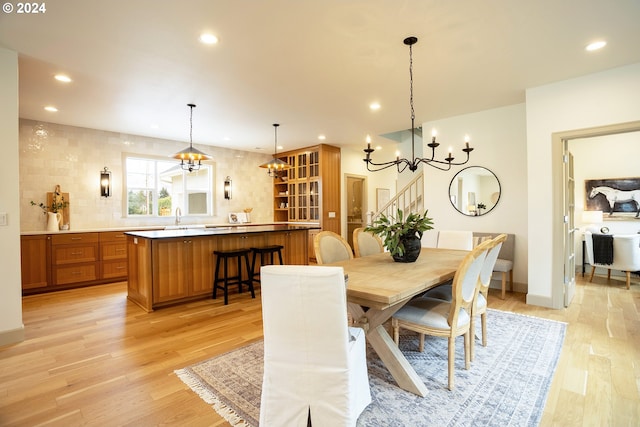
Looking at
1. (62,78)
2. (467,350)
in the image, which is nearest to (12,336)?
(62,78)

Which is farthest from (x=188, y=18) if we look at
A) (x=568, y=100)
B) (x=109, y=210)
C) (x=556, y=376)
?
(x=109, y=210)

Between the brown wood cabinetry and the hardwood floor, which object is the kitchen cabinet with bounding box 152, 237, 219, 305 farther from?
the brown wood cabinetry

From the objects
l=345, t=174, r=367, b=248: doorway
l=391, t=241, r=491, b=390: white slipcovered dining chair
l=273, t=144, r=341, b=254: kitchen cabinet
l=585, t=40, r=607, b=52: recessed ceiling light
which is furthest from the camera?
l=345, t=174, r=367, b=248: doorway

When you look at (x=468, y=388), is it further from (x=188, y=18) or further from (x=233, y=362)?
(x=188, y=18)

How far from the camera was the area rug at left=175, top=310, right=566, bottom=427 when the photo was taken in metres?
1.79

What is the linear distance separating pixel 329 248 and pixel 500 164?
3.25m

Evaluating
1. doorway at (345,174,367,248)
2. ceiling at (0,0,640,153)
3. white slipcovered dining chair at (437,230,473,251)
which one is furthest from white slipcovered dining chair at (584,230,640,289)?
doorway at (345,174,367,248)

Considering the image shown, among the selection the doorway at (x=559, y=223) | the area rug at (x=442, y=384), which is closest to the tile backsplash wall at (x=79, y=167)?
the area rug at (x=442, y=384)

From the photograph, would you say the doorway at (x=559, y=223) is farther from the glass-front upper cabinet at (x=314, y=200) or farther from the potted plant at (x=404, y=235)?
the glass-front upper cabinet at (x=314, y=200)

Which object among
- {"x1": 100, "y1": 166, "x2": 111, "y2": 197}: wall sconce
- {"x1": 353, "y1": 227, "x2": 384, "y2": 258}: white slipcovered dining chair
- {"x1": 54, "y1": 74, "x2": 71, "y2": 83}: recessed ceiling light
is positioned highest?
{"x1": 54, "y1": 74, "x2": 71, "y2": 83}: recessed ceiling light

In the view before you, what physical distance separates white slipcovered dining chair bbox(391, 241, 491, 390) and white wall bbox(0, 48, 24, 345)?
3503 mm

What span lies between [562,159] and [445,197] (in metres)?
1.70

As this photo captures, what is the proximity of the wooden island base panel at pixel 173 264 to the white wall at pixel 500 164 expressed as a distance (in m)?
3.34

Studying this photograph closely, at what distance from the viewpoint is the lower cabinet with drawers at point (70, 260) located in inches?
178
